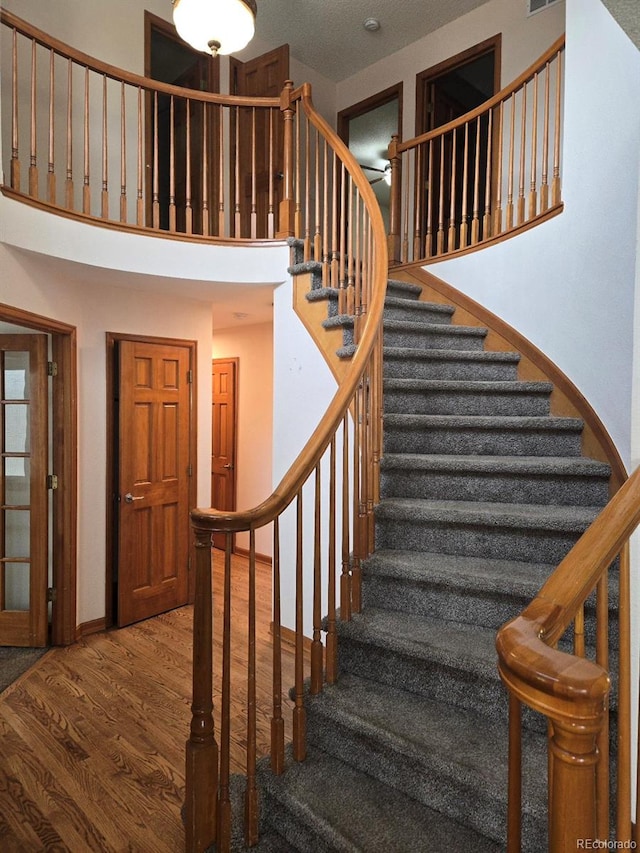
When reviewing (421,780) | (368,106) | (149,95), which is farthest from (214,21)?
(368,106)

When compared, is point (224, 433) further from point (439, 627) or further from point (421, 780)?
point (421, 780)

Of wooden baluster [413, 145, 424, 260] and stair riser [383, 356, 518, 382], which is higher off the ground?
wooden baluster [413, 145, 424, 260]

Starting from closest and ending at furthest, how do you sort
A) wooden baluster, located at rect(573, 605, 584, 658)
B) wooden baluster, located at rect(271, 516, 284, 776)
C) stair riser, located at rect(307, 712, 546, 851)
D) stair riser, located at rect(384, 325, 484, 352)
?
wooden baluster, located at rect(573, 605, 584, 658) → stair riser, located at rect(307, 712, 546, 851) → wooden baluster, located at rect(271, 516, 284, 776) → stair riser, located at rect(384, 325, 484, 352)

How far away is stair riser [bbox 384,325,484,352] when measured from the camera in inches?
129

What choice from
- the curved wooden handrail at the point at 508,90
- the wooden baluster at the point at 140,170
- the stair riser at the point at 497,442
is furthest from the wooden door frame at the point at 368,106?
the stair riser at the point at 497,442

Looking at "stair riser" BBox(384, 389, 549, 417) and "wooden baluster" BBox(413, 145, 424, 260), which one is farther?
"wooden baluster" BBox(413, 145, 424, 260)

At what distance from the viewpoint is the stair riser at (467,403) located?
2.93 meters

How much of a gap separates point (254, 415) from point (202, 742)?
4.16 metres

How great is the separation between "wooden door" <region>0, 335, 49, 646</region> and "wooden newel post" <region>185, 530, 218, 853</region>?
7.82 ft

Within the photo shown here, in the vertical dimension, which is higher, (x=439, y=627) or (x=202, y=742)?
(x=439, y=627)

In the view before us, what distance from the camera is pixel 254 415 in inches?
219

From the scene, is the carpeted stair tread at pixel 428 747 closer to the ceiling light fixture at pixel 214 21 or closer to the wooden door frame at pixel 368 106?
the ceiling light fixture at pixel 214 21

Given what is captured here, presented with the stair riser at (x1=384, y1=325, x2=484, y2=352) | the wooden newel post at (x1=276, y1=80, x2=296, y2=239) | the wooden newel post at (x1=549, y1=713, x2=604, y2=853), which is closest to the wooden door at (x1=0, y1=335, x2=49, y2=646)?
the wooden newel post at (x1=276, y1=80, x2=296, y2=239)

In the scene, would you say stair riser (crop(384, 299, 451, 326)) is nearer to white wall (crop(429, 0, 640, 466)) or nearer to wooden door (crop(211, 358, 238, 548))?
white wall (crop(429, 0, 640, 466))
